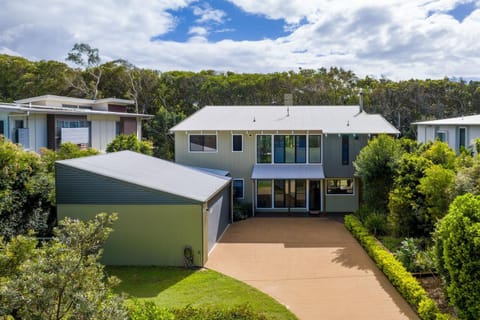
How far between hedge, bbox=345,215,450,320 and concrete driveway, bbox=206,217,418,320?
10.3 inches

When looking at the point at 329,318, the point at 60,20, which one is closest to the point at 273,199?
the point at 329,318

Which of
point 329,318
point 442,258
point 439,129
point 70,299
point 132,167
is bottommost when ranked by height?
point 329,318

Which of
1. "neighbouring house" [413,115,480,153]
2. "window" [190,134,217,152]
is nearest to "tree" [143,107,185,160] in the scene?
"window" [190,134,217,152]

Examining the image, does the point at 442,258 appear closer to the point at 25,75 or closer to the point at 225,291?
the point at 225,291

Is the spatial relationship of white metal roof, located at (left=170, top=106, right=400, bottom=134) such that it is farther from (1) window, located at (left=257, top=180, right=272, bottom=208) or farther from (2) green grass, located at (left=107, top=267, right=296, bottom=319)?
(2) green grass, located at (left=107, top=267, right=296, bottom=319)

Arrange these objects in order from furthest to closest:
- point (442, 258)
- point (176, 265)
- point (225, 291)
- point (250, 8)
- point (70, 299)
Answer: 1. point (250, 8)
2. point (176, 265)
3. point (225, 291)
4. point (442, 258)
5. point (70, 299)

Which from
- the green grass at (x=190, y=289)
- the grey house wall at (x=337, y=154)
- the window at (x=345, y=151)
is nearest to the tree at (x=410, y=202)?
the grey house wall at (x=337, y=154)

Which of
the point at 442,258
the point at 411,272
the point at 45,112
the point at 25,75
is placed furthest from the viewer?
the point at 25,75

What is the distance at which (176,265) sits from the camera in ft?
48.2

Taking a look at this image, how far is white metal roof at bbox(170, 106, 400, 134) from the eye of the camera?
2461 cm

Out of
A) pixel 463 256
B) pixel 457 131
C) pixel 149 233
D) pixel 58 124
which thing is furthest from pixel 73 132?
pixel 457 131

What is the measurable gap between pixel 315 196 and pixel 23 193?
16225 millimetres

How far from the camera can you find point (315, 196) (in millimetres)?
24844

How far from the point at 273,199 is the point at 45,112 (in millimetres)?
14864
